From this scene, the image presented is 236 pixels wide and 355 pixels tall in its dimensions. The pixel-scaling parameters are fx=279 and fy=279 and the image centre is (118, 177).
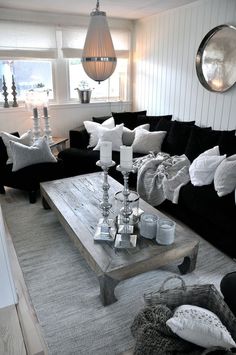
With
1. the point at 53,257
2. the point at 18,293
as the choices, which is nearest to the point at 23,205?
the point at 53,257

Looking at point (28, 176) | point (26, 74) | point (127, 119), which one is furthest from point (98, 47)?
point (26, 74)

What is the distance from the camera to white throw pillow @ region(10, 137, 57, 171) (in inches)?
131

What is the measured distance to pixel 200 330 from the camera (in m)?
1.11

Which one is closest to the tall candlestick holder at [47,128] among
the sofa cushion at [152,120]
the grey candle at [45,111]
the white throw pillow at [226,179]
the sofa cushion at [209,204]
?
the grey candle at [45,111]

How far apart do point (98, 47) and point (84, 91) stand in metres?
2.56

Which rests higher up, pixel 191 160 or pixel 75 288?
pixel 191 160

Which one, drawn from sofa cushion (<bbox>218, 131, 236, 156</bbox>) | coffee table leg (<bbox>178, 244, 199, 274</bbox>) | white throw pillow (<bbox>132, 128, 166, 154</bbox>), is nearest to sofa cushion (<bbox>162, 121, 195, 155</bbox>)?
Answer: white throw pillow (<bbox>132, 128, 166, 154</bbox>)

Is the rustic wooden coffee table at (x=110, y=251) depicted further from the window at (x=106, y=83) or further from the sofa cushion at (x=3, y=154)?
the window at (x=106, y=83)

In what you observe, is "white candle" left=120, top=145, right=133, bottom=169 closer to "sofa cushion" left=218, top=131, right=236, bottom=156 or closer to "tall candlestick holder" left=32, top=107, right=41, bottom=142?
"sofa cushion" left=218, top=131, right=236, bottom=156

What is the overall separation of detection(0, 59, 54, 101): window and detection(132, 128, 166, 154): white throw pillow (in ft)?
5.85

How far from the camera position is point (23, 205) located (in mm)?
3334

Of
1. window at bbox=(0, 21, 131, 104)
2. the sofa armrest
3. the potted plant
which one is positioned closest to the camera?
window at bbox=(0, 21, 131, 104)

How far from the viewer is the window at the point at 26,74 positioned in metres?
4.27

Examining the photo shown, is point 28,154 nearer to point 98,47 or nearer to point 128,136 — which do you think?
point 128,136
